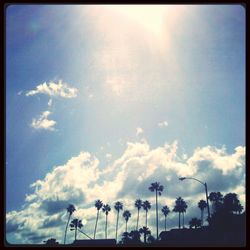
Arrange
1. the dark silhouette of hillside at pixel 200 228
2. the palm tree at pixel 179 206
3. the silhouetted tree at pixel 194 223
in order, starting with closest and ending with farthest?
the dark silhouette of hillside at pixel 200 228 → the silhouetted tree at pixel 194 223 → the palm tree at pixel 179 206

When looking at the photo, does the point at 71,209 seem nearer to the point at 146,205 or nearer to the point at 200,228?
the point at 146,205

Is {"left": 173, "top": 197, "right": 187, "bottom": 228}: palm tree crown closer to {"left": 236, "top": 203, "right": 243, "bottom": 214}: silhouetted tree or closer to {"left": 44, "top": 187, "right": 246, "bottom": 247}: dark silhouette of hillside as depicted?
{"left": 44, "top": 187, "right": 246, "bottom": 247}: dark silhouette of hillside

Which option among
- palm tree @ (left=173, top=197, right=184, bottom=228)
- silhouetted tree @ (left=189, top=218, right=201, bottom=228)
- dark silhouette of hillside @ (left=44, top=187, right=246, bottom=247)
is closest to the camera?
dark silhouette of hillside @ (left=44, top=187, right=246, bottom=247)

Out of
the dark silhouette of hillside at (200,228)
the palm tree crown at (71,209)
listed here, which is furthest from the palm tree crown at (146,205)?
the palm tree crown at (71,209)

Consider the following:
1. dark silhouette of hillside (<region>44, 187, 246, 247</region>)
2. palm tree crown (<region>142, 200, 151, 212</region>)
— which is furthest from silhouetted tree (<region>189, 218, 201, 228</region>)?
palm tree crown (<region>142, 200, 151, 212</region>)

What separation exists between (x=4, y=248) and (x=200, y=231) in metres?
60.2

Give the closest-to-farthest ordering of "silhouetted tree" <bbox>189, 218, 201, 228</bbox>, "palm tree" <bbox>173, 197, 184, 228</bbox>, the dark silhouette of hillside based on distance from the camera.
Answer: the dark silhouette of hillside → "silhouetted tree" <bbox>189, 218, 201, 228</bbox> → "palm tree" <bbox>173, 197, 184, 228</bbox>

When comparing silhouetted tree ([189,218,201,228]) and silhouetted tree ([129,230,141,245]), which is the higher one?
silhouetted tree ([189,218,201,228])

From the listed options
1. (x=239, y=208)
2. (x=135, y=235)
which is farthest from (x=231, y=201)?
(x=135, y=235)

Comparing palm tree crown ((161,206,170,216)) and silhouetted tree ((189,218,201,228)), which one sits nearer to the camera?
silhouetted tree ((189,218,201,228))

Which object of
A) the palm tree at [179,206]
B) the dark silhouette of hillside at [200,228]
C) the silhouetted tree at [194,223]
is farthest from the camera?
the palm tree at [179,206]

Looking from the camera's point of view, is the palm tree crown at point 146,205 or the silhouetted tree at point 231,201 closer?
the silhouetted tree at point 231,201

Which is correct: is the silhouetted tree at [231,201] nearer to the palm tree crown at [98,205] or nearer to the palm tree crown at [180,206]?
the palm tree crown at [180,206]
